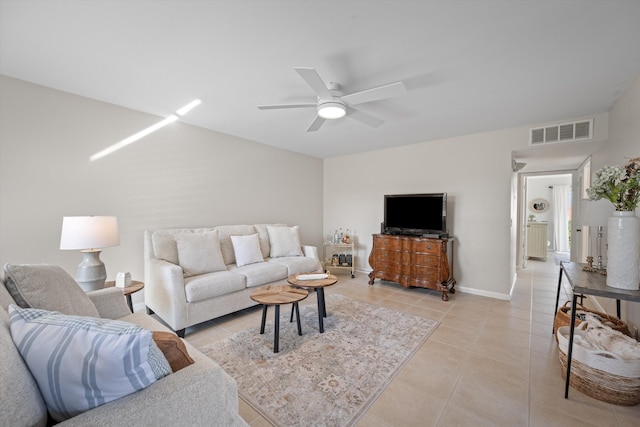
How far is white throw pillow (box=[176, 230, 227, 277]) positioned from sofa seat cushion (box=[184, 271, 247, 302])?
9cm

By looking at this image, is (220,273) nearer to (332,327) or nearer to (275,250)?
(275,250)

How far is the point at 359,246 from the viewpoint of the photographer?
5.11 metres

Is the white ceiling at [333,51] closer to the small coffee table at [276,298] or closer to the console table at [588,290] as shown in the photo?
the console table at [588,290]

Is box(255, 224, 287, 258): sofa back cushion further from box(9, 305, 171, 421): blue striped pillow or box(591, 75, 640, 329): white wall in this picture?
box(591, 75, 640, 329): white wall

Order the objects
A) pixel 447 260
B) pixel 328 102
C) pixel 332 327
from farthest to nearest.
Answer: pixel 447 260, pixel 332 327, pixel 328 102

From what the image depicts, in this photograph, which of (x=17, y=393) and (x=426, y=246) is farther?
(x=426, y=246)

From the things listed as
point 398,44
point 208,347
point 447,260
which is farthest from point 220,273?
point 447,260

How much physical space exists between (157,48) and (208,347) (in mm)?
2456

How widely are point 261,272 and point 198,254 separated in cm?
76

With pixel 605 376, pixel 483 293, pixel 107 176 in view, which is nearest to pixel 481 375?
pixel 605 376

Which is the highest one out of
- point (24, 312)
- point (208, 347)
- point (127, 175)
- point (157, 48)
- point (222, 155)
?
point (157, 48)

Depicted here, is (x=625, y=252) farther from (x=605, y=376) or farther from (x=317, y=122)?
(x=317, y=122)

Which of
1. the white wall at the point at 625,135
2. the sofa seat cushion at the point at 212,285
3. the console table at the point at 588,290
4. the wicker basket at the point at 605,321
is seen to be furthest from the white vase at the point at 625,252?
the sofa seat cushion at the point at 212,285

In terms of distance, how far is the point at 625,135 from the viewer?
240 cm
